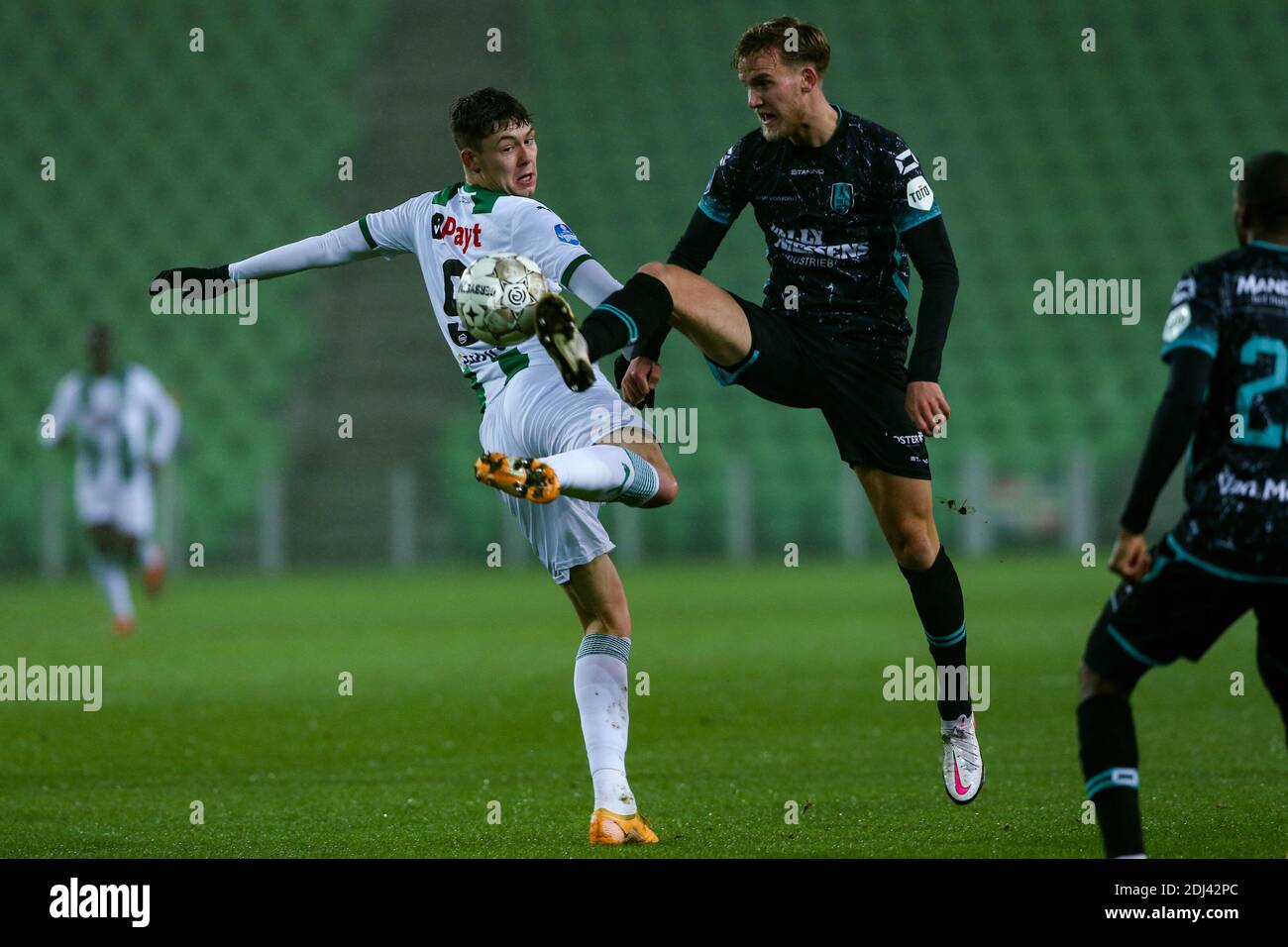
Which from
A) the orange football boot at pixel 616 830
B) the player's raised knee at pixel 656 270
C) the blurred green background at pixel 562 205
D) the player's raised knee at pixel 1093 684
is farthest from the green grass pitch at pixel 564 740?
the blurred green background at pixel 562 205

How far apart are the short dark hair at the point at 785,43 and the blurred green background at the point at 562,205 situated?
15620 millimetres

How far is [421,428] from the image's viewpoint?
22453 millimetres

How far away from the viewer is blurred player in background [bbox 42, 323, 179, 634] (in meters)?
14.7

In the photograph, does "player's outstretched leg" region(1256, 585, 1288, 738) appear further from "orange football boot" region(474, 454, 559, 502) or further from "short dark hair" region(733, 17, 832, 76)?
"short dark hair" region(733, 17, 832, 76)

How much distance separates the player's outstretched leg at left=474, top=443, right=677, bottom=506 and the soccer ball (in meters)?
0.37

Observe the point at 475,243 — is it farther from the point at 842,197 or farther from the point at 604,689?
the point at 604,689

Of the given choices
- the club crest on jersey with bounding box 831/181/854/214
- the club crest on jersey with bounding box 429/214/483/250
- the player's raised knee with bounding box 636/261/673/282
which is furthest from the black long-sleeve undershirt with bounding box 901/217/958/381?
the club crest on jersey with bounding box 429/214/483/250

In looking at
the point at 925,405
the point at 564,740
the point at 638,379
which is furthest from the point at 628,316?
the point at 564,740

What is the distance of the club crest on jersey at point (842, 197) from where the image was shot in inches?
223

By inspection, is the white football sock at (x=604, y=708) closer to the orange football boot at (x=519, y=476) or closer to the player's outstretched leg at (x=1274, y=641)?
the orange football boot at (x=519, y=476)

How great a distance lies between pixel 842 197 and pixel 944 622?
59.9 inches

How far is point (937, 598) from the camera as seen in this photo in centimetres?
600
